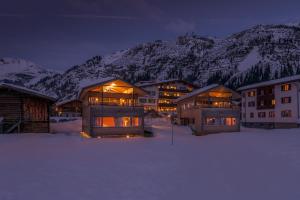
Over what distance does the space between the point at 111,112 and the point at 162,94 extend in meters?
60.2

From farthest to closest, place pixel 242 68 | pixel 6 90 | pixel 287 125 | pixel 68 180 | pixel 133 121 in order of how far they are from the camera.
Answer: pixel 242 68 → pixel 287 125 → pixel 133 121 → pixel 6 90 → pixel 68 180

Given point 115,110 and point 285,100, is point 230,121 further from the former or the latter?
point 285,100

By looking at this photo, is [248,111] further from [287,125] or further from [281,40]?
[281,40]

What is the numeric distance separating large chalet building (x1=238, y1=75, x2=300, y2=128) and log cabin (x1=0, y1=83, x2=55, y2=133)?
39.6 m

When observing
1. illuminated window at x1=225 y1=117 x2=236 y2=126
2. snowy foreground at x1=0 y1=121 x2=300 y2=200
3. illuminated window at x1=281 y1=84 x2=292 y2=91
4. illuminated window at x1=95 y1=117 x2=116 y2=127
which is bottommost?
snowy foreground at x1=0 y1=121 x2=300 y2=200

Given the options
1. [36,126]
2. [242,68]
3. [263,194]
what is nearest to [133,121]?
[36,126]

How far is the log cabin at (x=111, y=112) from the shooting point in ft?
93.0

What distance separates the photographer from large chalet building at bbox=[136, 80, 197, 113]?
3396 inches

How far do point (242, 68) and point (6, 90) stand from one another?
6826 inches

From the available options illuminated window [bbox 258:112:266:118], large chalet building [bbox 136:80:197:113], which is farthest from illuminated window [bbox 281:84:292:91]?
large chalet building [bbox 136:80:197:113]

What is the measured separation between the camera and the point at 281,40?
19425 centimetres

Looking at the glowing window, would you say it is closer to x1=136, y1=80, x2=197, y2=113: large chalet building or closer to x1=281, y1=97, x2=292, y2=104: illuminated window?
x1=281, y1=97, x2=292, y2=104: illuminated window

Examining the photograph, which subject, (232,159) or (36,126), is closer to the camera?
(232,159)

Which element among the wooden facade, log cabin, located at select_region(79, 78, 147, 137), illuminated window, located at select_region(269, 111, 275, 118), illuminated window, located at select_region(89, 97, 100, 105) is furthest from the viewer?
the wooden facade
